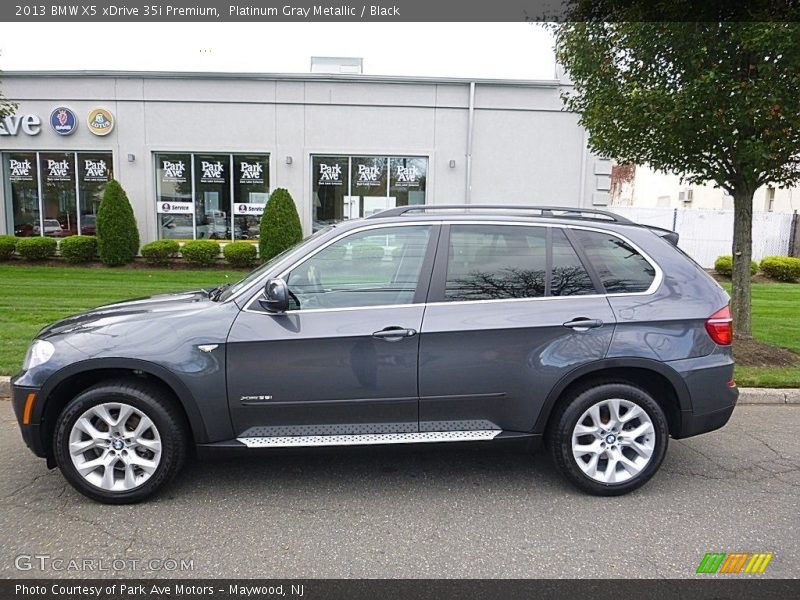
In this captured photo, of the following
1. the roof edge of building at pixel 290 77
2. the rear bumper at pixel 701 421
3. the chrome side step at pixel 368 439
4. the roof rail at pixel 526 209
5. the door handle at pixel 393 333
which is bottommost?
the chrome side step at pixel 368 439

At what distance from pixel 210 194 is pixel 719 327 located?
14.2 meters

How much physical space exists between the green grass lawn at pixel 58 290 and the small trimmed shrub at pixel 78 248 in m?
0.50

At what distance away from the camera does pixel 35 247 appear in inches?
557

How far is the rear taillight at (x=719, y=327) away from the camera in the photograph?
356 centimetres

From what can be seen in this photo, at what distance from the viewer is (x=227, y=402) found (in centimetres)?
332

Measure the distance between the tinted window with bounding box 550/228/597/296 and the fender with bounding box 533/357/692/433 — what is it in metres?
0.47

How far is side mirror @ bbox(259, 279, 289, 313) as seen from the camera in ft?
10.7

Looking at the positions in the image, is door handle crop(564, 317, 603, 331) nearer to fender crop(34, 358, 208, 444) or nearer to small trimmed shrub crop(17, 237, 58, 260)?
Answer: fender crop(34, 358, 208, 444)

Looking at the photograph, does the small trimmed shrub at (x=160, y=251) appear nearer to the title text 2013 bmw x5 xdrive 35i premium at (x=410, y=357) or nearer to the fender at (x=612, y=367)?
the title text 2013 bmw x5 xdrive 35i premium at (x=410, y=357)

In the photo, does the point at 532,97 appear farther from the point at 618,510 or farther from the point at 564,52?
the point at 618,510

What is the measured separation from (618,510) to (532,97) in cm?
1335

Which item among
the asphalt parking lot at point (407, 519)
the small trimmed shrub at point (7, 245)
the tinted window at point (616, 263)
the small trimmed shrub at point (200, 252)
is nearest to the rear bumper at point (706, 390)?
the asphalt parking lot at point (407, 519)

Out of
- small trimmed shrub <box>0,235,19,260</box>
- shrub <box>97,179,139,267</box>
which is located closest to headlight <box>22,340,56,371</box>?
shrub <box>97,179,139,267</box>
